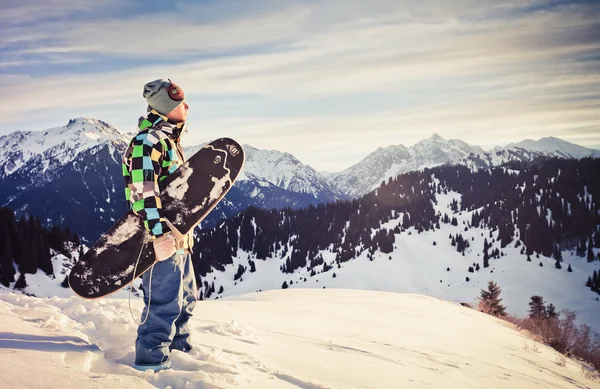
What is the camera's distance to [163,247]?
13.5 ft

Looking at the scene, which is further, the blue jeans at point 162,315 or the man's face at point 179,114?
the man's face at point 179,114

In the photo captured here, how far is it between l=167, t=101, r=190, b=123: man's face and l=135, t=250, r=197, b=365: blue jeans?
1739 mm

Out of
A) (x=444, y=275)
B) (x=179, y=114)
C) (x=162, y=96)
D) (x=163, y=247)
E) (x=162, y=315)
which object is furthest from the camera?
(x=444, y=275)

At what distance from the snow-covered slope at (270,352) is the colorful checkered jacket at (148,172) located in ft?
4.81

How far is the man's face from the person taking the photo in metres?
4.68

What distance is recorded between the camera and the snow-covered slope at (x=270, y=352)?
11.5ft

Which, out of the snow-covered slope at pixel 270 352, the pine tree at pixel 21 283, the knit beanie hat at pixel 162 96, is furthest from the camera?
the pine tree at pixel 21 283

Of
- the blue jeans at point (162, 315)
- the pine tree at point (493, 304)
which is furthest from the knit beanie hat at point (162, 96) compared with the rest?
the pine tree at point (493, 304)

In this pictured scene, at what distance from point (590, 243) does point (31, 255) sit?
216 metres

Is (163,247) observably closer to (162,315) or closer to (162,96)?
(162,315)

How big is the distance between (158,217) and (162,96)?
1.56 meters

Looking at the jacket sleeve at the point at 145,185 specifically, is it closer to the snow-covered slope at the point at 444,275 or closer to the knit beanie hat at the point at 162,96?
the knit beanie hat at the point at 162,96

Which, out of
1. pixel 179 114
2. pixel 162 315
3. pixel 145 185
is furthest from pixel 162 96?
pixel 162 315

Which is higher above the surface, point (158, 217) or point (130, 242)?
point (158, 217)
